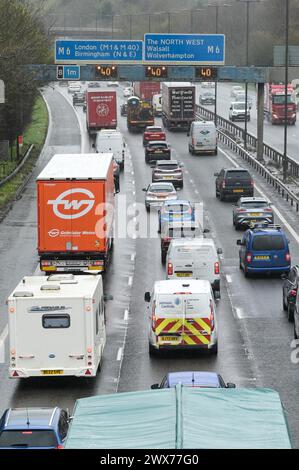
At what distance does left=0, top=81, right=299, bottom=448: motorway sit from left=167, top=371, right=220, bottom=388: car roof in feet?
6.32

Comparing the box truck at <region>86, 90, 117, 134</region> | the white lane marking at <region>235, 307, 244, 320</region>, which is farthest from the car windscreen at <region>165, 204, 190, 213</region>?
the box truck at <region>86, 90, 117, 134</region>

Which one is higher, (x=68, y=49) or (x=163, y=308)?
(x=68, y=49)

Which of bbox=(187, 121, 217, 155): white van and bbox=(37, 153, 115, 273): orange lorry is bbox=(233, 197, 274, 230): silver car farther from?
bbox=(187, 121, 217, 155): white van

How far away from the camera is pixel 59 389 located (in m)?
27.6

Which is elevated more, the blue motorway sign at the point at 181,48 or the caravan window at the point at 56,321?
the blue motorway sign at the point at 181,48

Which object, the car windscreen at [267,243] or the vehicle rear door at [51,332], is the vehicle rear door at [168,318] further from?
the car windscreen at [267,243]

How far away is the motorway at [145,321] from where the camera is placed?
27.8 meters

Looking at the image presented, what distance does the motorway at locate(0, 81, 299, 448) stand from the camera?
1093 inches

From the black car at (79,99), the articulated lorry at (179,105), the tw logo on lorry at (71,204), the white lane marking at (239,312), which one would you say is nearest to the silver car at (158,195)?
the tw logo on lorry at (71,204)

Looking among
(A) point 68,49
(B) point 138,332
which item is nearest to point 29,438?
(B) point 138,332

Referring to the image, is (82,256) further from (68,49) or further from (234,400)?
(68,49)

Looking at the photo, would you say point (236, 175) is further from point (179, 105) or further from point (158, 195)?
point (179, 105)

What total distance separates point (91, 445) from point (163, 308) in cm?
1667

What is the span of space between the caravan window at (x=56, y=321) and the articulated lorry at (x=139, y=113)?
245 ft
